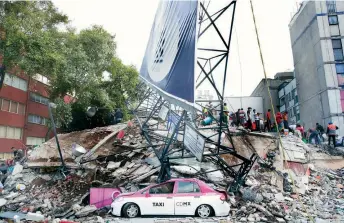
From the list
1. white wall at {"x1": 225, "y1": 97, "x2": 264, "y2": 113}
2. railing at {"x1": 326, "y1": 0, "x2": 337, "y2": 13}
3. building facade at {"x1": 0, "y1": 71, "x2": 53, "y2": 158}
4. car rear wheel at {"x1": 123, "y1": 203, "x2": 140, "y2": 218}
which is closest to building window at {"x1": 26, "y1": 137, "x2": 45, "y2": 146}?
building facade at {"x1": 0, "y1": 71, "x2": 53, "y2": 158}

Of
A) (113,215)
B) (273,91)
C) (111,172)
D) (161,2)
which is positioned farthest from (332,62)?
(113,215)

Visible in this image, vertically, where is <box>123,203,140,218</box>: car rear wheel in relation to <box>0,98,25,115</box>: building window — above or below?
below

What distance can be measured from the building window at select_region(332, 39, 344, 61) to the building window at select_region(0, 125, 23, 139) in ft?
107

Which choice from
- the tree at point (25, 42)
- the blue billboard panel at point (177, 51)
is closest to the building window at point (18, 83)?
the tree at point (25, 42)

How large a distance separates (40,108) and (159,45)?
24644 millimetres

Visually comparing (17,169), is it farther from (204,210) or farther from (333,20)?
(333,20)

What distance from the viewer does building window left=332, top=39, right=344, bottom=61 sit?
2845cm

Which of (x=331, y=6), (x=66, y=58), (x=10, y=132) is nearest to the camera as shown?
(x=66, y=58)

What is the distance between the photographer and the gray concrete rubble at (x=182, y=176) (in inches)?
398

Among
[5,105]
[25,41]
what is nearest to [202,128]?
[25,41]

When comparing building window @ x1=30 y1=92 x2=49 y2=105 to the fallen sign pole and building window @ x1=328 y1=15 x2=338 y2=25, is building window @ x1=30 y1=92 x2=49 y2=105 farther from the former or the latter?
building window @ x1=328 y1=15 x2=338 y2=25

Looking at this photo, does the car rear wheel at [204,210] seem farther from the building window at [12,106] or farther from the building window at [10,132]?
the building window at [12,106]

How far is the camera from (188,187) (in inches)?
380

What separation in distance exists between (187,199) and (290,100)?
3116 centimetres
